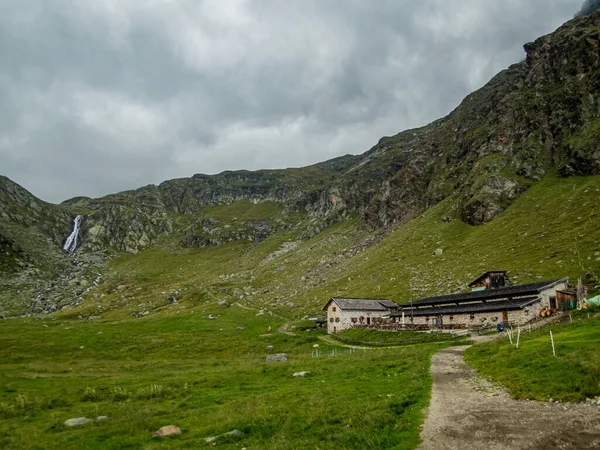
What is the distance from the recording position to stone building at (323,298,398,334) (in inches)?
3501

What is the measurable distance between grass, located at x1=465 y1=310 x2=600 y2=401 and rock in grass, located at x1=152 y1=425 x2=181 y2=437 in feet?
59.7

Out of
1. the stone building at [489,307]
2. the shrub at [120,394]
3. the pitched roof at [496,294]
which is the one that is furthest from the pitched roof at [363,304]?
the shrub at [120,394]

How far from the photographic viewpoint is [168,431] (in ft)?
73.8

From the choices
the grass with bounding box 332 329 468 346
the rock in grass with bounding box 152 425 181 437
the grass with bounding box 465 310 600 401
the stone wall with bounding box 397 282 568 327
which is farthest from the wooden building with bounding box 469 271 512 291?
the rock in grass with bounding box 152 425 181 437

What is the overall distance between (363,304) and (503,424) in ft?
257

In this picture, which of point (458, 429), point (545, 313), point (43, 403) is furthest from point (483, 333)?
point (43, 403)

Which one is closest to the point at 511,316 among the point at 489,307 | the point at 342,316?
the point at 489,307

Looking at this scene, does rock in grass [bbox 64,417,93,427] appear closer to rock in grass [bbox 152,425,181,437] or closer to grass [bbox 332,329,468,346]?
rock in grass [bbox 152,425,181,437]

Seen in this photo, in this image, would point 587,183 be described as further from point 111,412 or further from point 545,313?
point 111,412

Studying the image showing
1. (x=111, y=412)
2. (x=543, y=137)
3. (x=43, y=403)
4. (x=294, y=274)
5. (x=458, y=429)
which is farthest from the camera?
(x=294, y=274)

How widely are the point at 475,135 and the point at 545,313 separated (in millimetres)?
137608

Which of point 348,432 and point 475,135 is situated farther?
point 475,135

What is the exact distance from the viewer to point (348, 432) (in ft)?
Result: 54.4

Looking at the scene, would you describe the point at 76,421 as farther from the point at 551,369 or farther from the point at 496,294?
the point at 496,294
